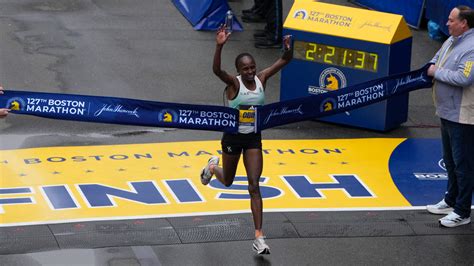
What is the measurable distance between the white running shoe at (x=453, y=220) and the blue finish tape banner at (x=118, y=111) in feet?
7.86

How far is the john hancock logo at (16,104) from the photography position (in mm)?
9016

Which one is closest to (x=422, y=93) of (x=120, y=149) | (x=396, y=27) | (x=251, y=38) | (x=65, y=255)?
(x=396, y=27)

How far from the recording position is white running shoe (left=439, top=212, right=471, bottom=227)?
9883 millimetres

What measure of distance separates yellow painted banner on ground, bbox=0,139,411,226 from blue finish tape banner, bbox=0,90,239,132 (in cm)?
108

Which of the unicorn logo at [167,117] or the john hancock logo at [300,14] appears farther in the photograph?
the john hancock logo at [300,14]

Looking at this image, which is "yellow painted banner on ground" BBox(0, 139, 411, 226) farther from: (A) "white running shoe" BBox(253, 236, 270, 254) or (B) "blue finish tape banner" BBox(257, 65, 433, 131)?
(A) "white running shoe" BBox(253, 236, 270, 254)

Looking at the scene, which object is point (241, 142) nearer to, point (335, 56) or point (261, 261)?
point (261, 261)

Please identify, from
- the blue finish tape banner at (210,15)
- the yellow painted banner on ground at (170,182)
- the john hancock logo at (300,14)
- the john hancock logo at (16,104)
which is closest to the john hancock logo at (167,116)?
the yellow painted banner on ground at (170,182)

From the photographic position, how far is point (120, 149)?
1195 centimetres

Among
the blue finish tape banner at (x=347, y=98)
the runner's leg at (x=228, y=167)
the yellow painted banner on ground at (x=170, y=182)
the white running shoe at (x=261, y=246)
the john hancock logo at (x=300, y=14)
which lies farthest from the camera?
the john hancock logo at (x=300, y=14)

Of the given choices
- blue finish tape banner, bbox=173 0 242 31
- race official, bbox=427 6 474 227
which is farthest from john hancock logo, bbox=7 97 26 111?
blue finish tape banner, bbox=173 0 242 31

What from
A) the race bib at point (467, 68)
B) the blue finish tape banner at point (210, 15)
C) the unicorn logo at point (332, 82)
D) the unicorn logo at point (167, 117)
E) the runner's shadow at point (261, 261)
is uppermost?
the race bib at point (467, 68)

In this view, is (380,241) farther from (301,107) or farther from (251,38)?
(251,38)

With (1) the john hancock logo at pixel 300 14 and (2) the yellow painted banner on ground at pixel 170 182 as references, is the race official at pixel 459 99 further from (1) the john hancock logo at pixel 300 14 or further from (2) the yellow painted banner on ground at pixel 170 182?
(1) the john hancock logo at pixel 300 14
